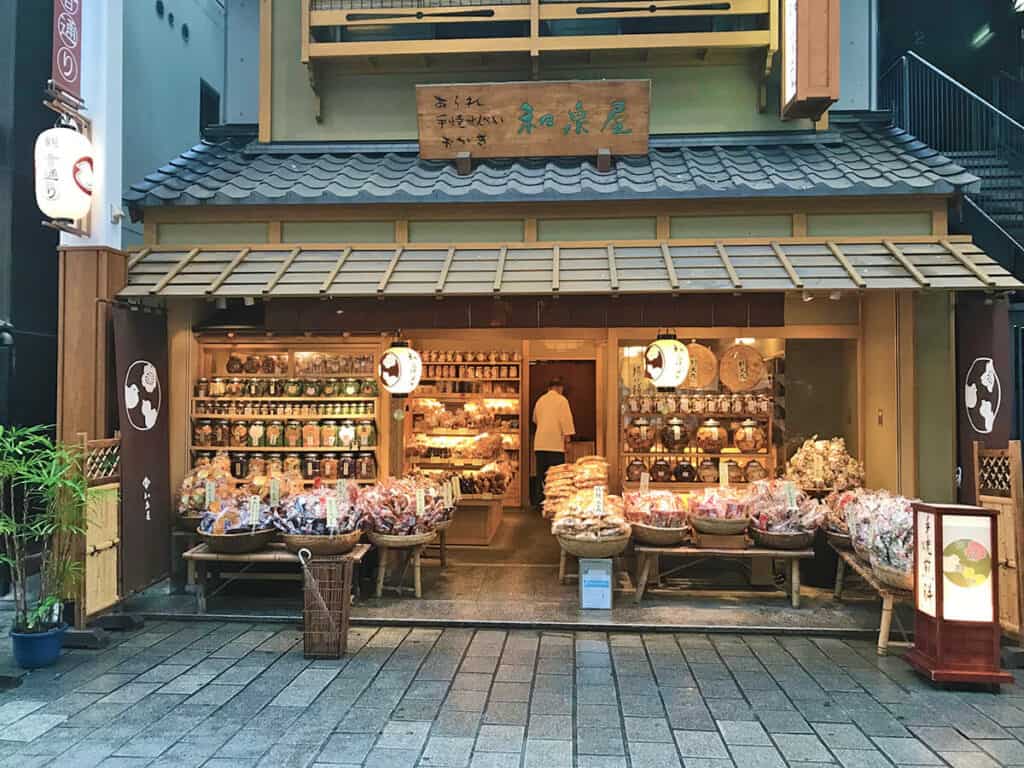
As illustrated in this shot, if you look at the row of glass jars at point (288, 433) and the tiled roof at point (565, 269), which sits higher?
the tiled roof at point (565, 269)

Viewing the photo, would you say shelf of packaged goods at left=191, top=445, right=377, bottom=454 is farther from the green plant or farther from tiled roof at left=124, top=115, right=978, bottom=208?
tiled roof at left=124, top=115, right=978, bottom=208

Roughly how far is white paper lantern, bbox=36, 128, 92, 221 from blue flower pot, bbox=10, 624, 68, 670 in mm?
4194

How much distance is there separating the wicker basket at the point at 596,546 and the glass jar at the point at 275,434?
16.2 ft

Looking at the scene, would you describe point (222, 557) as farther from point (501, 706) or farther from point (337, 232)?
point (337, 232)

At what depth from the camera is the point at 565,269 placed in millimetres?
8039

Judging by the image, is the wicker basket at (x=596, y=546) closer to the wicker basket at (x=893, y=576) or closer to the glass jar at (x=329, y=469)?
the wicker basket at (x=893, y=576)

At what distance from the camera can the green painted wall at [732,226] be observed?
27.9 feet

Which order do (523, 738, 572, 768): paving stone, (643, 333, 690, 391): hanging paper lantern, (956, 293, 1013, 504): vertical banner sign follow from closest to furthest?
(523, 738, 572, 768): paving stone
(956, 293, 1013, 504): vertical banner sign
(643, 333, 690, 391): hanging paper lantern

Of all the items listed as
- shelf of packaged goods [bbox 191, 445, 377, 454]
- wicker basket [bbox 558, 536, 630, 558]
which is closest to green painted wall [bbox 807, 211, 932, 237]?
wicker basket [bbox 558, 536, 630, 558]

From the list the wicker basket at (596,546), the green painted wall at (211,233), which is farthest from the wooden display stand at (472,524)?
the green painted wall at (211,233)

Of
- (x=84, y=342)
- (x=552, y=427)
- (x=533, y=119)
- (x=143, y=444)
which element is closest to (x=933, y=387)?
(x=533, y=119)

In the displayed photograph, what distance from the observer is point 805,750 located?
4875 mm

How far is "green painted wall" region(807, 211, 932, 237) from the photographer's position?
8312 millimetres

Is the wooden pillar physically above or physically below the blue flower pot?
above
